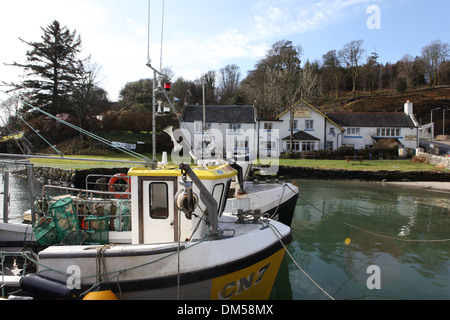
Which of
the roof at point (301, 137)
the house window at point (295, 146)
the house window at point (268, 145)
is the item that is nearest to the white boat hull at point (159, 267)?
the house window at point (268, 145)

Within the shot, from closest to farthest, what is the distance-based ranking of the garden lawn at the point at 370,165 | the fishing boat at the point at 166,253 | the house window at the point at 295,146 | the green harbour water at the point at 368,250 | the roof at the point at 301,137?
the fishing boat at the point at 166,253 < the green harbour water at the point at 368,250 < the garden lawn at the point at 370,165 < the roof at the point at 301,137 < the house window at the point at 295,146

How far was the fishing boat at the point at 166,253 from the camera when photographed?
5227mm

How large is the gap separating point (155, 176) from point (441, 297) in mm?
7163

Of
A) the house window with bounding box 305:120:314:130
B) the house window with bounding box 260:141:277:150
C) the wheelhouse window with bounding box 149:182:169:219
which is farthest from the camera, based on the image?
the house window with bounding box 305:120:314:130

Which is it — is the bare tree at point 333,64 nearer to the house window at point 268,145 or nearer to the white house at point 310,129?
the white house at point 310,129

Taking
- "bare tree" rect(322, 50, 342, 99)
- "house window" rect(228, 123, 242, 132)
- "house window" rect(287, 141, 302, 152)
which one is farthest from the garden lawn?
"bare tree" rect(322, 50, 342, 99)

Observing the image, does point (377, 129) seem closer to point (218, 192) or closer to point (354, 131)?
point (354, 131)

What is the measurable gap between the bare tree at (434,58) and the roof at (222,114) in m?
58.3

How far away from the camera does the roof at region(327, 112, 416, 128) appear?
41188 mm

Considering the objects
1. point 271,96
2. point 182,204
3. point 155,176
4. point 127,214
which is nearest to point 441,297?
point 182,204

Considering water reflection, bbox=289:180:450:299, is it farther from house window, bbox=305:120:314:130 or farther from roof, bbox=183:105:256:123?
roof, bbox=183:105:256:123

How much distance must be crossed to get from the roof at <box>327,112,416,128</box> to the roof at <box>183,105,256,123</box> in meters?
12.1

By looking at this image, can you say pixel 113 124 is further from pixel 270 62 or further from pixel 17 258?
pixel 270 62

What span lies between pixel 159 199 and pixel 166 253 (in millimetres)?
1111
